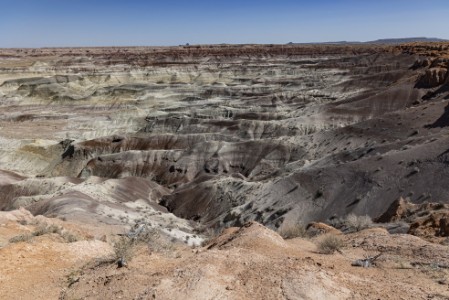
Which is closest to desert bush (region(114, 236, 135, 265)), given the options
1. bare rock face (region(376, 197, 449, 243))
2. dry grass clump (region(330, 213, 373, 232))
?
bare rock face (region(376, 197, 449, 243))

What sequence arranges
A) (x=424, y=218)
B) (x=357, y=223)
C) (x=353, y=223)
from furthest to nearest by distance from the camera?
(x=353, y=223) < (x=357, y=223) < (x=424, y=218)

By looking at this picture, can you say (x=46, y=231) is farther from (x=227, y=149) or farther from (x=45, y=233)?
(x=227, y=149)

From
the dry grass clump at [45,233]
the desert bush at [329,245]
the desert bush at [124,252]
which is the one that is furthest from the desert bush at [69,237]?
the desert bush at [329,245]

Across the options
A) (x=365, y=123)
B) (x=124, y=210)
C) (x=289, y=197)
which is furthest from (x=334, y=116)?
(x=124, y=210)

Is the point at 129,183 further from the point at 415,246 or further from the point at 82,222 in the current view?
the point at 415,246

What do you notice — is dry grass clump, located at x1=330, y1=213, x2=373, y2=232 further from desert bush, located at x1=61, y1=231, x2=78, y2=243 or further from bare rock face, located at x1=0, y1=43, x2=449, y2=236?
desert bush, located at x1=61, y1=231, x2=78, y2=243

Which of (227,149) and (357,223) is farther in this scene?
(227,149)

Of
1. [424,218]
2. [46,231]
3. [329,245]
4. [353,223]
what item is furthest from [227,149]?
[329,245]

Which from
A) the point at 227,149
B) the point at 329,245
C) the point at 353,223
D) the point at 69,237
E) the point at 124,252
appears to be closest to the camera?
the point at 124,252
